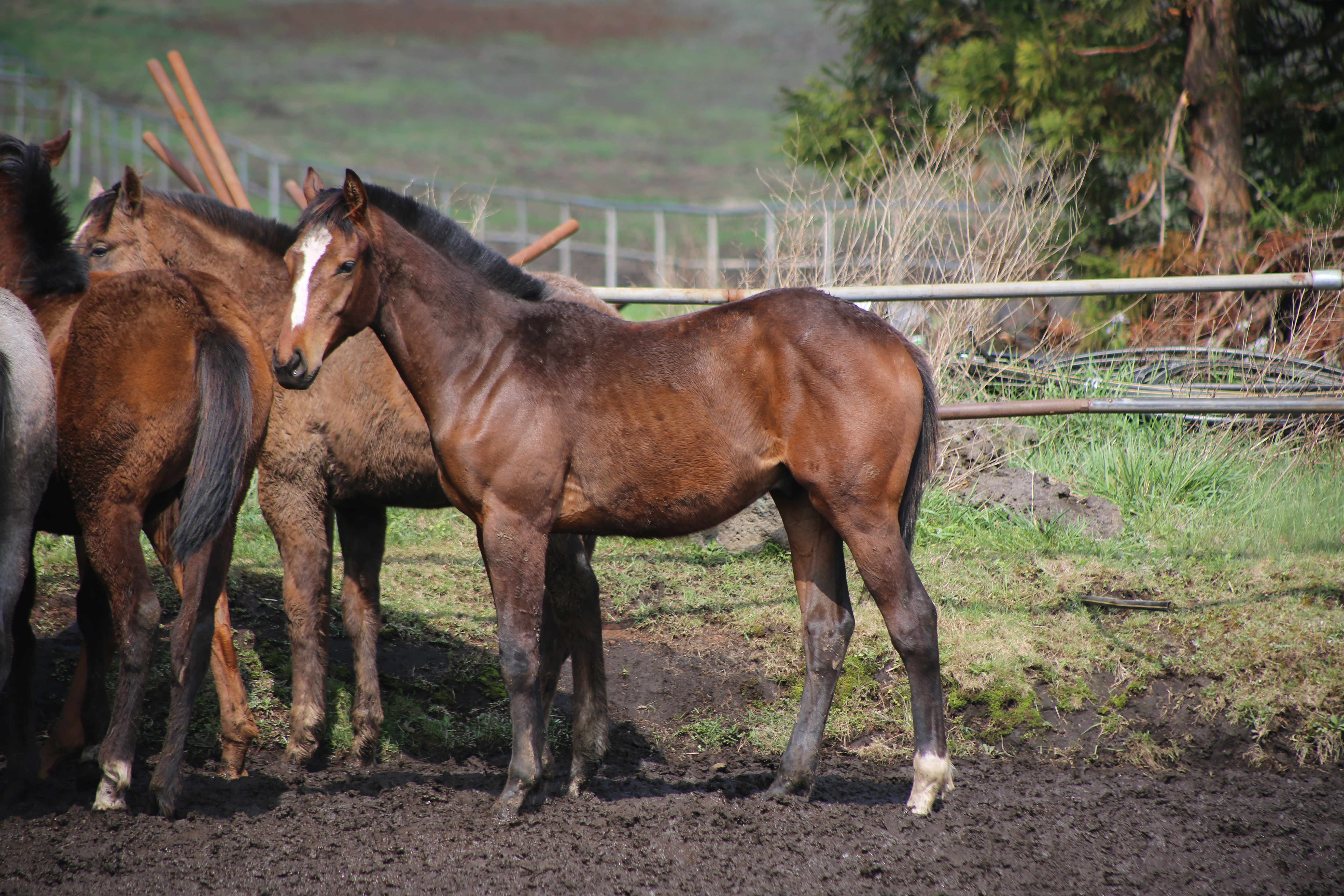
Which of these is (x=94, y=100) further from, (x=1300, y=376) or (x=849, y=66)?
(x=1300, y=376)

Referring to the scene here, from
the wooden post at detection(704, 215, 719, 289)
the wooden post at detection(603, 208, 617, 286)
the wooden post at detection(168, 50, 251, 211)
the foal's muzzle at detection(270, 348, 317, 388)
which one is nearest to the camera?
the foal's muzzle at detection(270, 348, 317, 388)

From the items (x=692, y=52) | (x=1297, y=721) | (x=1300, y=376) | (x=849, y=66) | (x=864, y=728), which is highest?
(x=692, y=52)

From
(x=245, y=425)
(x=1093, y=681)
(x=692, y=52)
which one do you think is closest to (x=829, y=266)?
(x=1093, y=681)

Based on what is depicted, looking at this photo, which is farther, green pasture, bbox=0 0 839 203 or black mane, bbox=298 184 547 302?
green pasture, bbox=0 0 839 203

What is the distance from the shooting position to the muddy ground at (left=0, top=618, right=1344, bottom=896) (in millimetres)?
3029

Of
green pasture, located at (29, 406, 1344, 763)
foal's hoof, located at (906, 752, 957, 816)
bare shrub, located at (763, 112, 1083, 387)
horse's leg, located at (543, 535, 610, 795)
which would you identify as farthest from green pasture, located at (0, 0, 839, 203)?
foal's hoof, located at (906, 752, 957, 816)

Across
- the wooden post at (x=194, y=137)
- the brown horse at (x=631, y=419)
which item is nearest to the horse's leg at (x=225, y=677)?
the brown horse at (x=631, y=419)

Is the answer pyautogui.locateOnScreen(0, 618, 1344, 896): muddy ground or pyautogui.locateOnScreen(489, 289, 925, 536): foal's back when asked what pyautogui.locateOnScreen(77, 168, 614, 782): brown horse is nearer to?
pyautogui.locateOnScreen(0, 618, 1344, 896): muddy ground

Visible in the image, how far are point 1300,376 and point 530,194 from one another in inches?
597

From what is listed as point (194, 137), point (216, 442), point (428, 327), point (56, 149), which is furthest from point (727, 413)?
point (194, 137)

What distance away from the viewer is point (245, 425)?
3520 mm

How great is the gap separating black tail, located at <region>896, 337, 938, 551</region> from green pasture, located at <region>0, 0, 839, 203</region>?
25860mm

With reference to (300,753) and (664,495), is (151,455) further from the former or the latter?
(664,495)

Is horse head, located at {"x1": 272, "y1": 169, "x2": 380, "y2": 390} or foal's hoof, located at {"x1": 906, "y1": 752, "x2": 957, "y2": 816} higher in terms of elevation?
horse head, located at {"x1": 272, "y1": 169, "x2": 380, "y2": 390}
